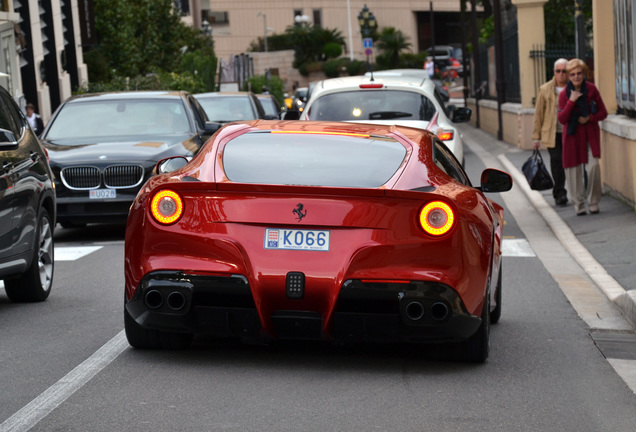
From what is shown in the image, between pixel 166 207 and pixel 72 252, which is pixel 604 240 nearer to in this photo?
pixel 72 252

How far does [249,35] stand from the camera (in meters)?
121

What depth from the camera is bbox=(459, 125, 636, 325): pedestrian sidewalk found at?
10.1 metres

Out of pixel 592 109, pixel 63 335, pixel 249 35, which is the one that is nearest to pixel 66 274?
pixel 63 335

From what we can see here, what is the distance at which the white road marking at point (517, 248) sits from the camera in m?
12.7

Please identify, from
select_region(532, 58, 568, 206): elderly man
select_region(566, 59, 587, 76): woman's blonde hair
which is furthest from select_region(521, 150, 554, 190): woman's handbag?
select_region(566, 59, 587, 76): woman's blonde hair

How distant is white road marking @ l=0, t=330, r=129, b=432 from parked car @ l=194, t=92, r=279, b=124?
51.5 ft

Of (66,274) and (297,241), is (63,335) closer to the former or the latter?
(297,241)

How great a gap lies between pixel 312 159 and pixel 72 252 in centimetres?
677

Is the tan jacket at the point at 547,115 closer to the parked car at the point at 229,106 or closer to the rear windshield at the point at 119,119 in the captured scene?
the rear windshield at the point at 119,119

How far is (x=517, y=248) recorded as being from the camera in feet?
43.1

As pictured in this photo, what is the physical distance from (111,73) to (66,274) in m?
36.7

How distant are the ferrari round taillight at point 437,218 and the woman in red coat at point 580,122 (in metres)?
→ 8.54

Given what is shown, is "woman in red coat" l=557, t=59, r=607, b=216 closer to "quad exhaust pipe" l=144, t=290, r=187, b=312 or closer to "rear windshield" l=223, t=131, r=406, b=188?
"rear windshield" l=223, t=131, r=406, b=188

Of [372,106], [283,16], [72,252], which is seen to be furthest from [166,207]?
[283,16]
